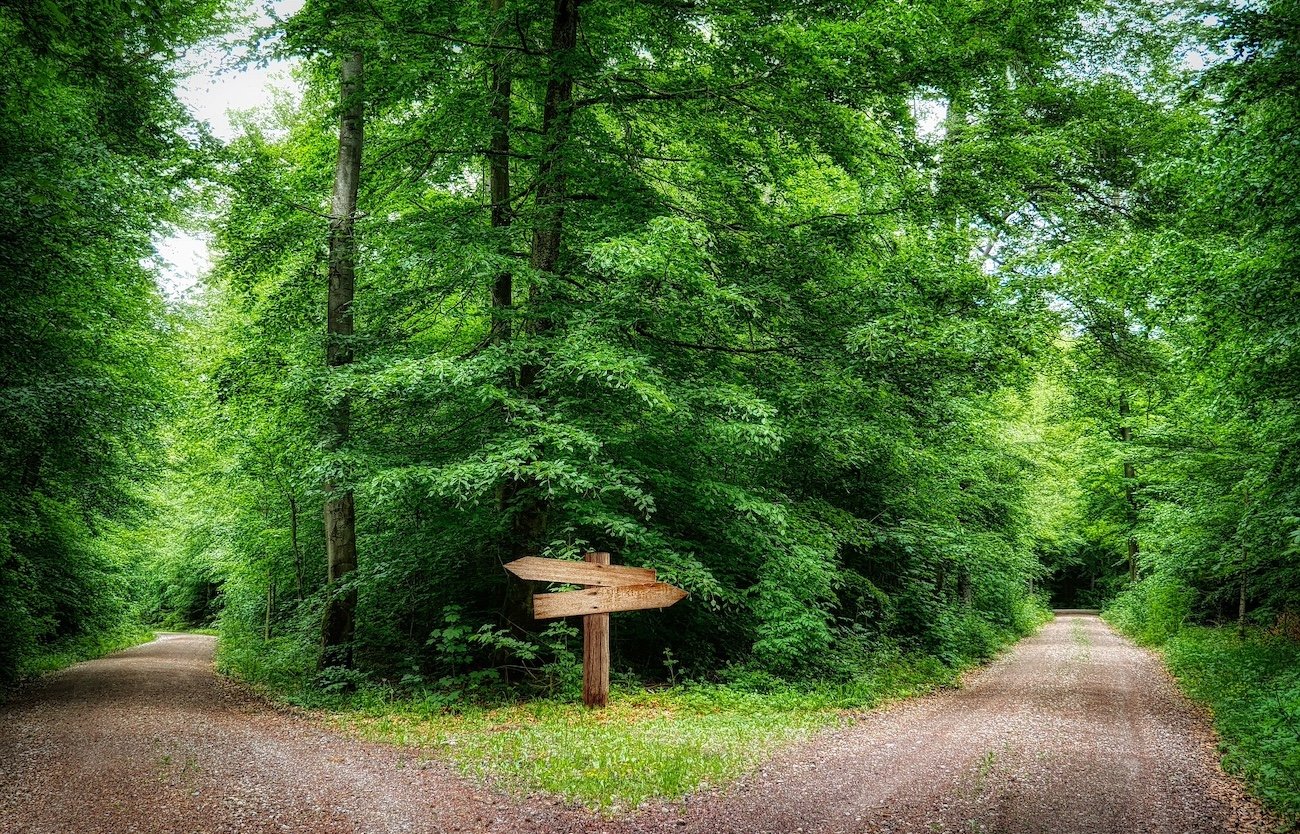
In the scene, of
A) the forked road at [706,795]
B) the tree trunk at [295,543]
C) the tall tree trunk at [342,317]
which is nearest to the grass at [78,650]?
the forked road at [706,795]

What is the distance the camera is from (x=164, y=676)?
46.2 feet

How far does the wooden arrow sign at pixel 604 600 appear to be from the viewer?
303 inches

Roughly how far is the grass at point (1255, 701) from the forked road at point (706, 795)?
0.92ft

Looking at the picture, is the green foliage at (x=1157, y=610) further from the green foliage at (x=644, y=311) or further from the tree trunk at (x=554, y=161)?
the tree trunk at (x=554, y=161)

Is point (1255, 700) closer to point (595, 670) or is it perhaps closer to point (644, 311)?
point (595, 670)

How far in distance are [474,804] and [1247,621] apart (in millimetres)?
21111

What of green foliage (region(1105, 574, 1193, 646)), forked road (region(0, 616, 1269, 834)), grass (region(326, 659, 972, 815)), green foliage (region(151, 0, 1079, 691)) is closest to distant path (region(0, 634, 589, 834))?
forked road (region(0, 616, 1269, 834))

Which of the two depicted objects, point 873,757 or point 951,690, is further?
point 951,690

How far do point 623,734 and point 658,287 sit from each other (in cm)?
526

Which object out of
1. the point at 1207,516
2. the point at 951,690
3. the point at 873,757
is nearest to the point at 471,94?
the point at 873,757

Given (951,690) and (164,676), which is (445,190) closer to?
(164,676)

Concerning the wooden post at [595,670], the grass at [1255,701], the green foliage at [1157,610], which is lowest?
the green foliage at [1157,610]

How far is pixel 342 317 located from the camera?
1140 centimetres

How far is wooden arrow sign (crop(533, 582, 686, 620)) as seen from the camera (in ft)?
25.2
